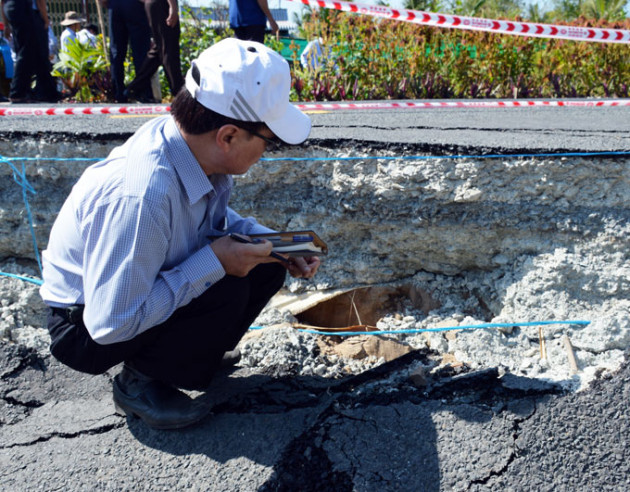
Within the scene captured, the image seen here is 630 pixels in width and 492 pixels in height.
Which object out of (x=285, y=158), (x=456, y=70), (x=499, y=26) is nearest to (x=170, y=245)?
(x=285, y=158)

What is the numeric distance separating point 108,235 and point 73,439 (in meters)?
0.96

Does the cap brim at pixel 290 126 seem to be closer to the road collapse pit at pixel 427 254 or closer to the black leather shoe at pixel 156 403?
the black leather shoe at pixel 156 403

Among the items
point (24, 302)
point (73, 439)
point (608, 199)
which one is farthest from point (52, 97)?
point (608, 199)

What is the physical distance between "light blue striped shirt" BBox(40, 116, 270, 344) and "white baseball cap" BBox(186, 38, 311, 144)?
0.19 meters

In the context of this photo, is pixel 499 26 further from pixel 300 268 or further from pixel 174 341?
pixel 174 341

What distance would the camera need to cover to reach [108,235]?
153cm

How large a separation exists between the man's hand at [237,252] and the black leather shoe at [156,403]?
561 mm

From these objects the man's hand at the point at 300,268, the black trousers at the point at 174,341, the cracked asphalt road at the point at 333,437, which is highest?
the man's hand at the point at 300,268

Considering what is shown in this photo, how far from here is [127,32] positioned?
6.51m

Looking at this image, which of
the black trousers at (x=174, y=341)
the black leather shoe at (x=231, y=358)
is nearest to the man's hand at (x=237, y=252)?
the black trousers at (x=174, y=341)

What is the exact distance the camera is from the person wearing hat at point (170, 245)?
1566 millimetres

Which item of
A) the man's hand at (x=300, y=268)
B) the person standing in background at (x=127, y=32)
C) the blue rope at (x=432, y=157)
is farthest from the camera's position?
the person standing in background at (x=127, y=32)

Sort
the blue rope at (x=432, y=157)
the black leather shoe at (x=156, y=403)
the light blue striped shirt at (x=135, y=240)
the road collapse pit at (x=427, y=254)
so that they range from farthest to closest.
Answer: the blue rope at (x=432, y=157) < the road collapse pit at (x=427, y=254) < the black leather shoe at (x=156, y=403) < the light blue striped shirt at (x=135, y=240)

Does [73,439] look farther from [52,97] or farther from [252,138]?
[52,97]
